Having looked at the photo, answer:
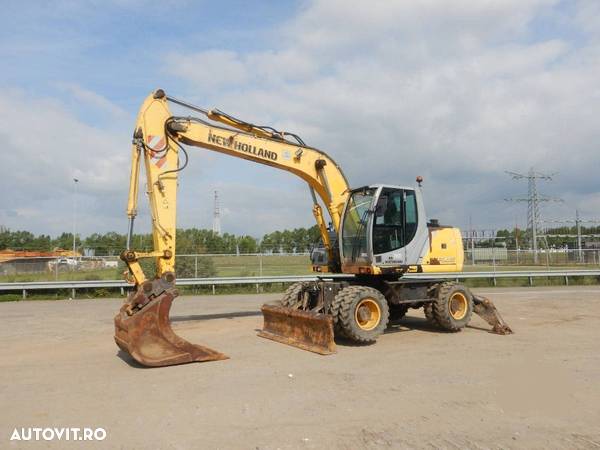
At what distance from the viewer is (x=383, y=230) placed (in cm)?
1051

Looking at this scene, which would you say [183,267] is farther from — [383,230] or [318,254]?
[383,230]

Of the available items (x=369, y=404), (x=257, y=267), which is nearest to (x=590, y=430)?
(x=369, y=404)

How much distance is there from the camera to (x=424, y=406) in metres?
5.94

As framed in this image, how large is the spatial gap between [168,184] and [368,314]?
14.7 ft

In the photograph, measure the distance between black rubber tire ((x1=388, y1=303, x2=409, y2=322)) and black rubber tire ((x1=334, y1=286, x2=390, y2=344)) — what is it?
151 cm

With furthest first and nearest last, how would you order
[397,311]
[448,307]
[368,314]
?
[397,311] < [448,307] < [368,314]

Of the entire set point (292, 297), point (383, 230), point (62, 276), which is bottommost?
point (292, 297)

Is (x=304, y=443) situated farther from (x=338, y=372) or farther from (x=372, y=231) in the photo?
(x=372, y=231)

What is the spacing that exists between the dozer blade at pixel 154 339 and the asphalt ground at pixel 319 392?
9.4 inches

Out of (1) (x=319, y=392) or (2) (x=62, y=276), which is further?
(2) (x=62, y=276)

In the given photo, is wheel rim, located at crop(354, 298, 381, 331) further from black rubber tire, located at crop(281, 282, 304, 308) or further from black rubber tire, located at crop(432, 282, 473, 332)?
black rubber tire, located at crop(432, 282, 473, 332)

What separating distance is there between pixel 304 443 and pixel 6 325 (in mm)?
10531

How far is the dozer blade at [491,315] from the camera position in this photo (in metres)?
11.0

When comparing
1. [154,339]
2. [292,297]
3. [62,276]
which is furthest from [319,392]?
[62,276]
